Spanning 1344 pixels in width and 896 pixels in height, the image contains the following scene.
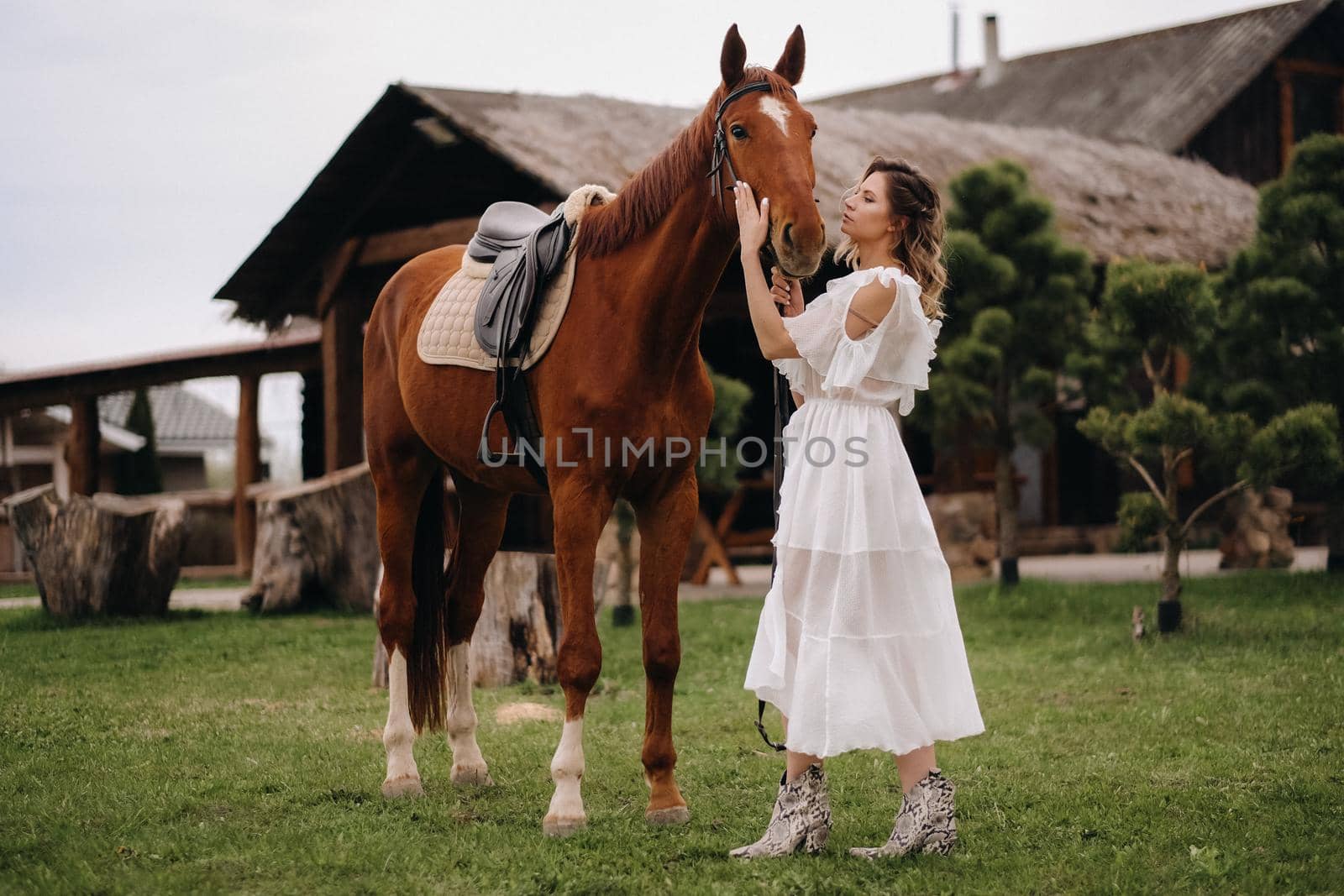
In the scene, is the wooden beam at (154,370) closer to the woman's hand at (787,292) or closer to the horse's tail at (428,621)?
the horse's tail at (428,621)

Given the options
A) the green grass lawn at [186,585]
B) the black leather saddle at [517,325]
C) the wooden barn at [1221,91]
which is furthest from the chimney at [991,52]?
the black leather saddle at [517,325]

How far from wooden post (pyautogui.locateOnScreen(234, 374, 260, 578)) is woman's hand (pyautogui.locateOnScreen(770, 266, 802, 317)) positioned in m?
10.8

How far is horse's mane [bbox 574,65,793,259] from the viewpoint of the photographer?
3453 mm

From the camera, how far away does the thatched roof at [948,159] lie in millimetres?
9461

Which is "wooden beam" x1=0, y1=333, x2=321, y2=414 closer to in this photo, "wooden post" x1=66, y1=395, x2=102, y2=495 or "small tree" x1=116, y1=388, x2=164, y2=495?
"wooden post" x1=66, y1=395, x2=102, y2=495

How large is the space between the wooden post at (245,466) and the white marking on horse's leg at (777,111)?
36.5 feet

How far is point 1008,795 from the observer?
405 centimetres

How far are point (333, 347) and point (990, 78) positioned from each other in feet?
47.0

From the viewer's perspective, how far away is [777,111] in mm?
3309

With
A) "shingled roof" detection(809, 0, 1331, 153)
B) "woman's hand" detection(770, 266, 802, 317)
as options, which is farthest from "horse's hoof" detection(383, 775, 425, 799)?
"shingled roof" detection(809, 0, 1331, 153)

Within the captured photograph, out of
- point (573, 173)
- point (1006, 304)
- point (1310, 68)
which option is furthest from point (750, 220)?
point (1310, 68)

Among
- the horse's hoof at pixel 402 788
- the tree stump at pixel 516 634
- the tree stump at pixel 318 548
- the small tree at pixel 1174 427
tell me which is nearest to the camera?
the horse's hoof at pixel 402 788

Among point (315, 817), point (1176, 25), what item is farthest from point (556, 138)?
point (1176, 25)

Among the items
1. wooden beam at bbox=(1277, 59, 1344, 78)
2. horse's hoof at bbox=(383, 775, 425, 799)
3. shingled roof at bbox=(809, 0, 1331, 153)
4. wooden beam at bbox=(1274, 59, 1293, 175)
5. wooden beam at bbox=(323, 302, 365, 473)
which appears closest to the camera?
horse's hoof at bbox=(383, 775, 425, 799)
